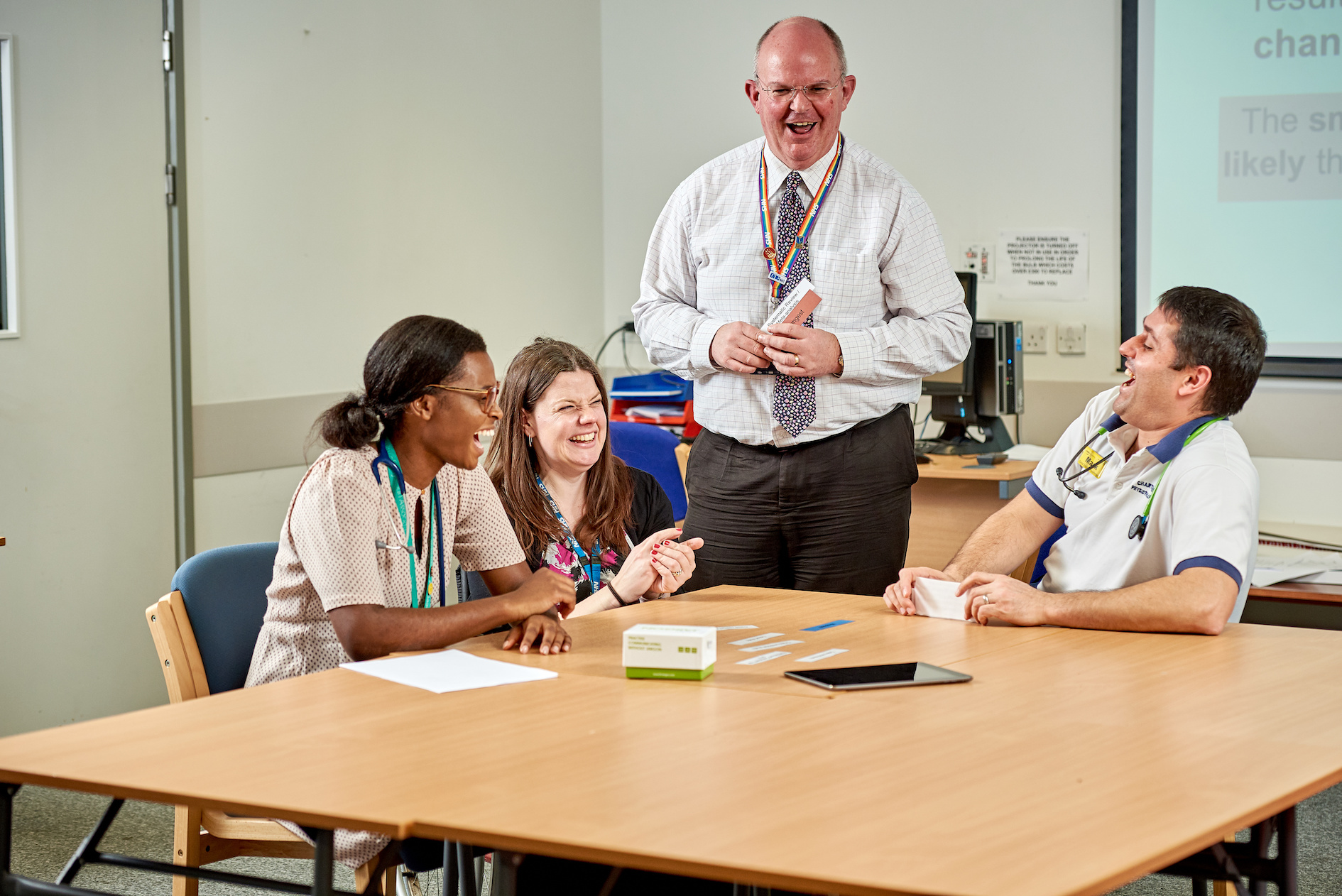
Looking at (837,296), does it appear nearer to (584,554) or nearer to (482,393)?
(584,554)

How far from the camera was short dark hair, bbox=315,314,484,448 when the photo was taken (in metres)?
2.00

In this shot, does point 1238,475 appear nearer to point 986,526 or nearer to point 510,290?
point 986,526

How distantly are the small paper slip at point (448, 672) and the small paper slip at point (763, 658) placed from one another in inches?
11.2

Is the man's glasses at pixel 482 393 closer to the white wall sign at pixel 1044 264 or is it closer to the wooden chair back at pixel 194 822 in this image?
the wooden chair back at pixel 194 822

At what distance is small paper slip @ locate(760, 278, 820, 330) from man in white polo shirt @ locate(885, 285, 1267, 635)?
0.56m

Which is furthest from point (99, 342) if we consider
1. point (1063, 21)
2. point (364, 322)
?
point (1063, 21)

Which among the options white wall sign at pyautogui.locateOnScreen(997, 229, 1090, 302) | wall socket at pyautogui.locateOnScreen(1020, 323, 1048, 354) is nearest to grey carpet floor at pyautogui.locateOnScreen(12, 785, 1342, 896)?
wall socket at pyautogui.locateOnScreen(1020, 323, 1048, 354)

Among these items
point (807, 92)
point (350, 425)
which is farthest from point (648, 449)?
point (350, 425)

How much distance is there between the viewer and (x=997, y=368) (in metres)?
4.21

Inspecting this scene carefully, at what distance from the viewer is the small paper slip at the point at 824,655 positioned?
1.87 metres

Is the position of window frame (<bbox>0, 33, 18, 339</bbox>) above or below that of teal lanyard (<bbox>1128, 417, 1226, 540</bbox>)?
above

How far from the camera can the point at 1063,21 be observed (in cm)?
445

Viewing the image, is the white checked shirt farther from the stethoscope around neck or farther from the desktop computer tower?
the desktop computer tower

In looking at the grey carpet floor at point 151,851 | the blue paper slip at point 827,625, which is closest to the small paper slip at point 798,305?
the blue paper slip at point 827,625
